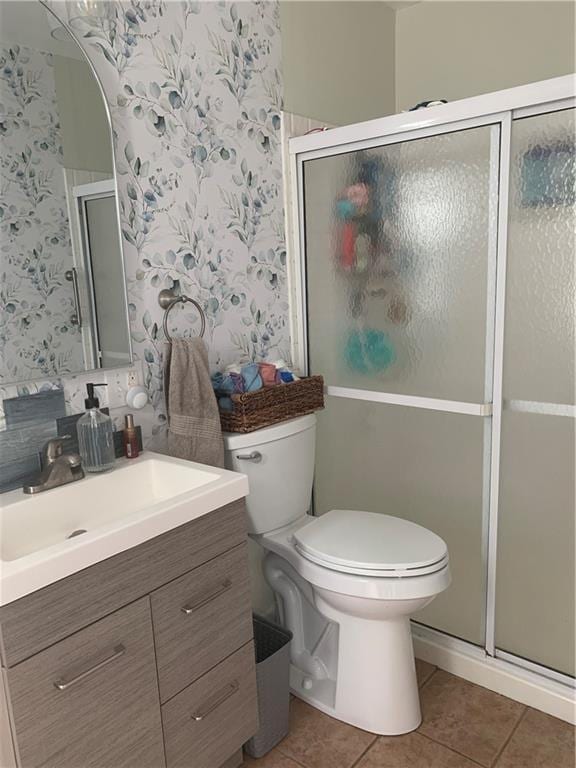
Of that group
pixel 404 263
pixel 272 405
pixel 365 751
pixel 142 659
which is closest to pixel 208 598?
pixel 142 659

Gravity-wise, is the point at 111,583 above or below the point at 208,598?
above

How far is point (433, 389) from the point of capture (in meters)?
1.97

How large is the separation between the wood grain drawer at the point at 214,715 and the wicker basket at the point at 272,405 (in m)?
0.61

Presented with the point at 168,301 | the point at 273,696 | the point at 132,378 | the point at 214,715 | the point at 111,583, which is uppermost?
the point at 168,301

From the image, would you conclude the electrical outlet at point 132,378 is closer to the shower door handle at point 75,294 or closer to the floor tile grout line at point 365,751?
the shower door handle at point 75,294

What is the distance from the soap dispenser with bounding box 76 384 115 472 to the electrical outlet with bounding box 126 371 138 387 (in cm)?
16

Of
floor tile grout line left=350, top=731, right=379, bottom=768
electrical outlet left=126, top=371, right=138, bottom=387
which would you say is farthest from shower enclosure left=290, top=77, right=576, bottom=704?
electrical outlet left=126, top=371, right=138, bottom=387

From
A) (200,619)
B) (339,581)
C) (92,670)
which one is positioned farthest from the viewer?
(339,581)

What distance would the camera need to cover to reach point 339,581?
1674 millimetres

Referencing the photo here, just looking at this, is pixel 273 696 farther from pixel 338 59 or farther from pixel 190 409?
pixel 338 59

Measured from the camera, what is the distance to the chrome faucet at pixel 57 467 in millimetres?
1445

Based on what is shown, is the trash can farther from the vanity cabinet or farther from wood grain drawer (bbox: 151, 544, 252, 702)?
wood grain drawer (bbox: 151, 544, 252, 702)

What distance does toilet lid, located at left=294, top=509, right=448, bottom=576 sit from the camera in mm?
1649

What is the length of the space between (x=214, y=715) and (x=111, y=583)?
0.53 metres
